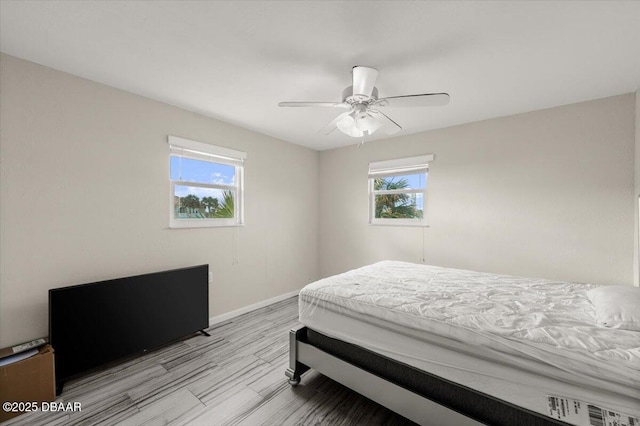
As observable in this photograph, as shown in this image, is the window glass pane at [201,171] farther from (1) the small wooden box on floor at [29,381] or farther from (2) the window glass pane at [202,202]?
(1) the small wooden box on floor at [29,381]

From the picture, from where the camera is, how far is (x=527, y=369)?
1.21 metres

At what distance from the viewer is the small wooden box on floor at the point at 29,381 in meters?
1.66

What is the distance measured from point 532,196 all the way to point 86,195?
4.48 m

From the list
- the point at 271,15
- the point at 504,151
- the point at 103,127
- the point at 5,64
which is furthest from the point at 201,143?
the point at 504,151

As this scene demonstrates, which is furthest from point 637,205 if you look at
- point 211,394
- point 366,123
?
point 211,394

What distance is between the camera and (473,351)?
1343 millimetres

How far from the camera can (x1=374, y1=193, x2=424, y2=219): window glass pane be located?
3.72 metres

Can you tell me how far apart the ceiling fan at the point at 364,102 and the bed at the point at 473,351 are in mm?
1394

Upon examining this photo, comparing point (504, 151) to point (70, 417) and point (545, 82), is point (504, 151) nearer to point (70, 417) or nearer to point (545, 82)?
point (545, 82)

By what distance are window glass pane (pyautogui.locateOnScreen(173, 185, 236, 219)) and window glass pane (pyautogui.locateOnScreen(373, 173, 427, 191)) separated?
221 cm

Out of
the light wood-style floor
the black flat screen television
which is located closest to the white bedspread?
the light wood-style floor

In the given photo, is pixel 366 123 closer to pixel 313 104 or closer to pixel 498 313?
pixel 313 104

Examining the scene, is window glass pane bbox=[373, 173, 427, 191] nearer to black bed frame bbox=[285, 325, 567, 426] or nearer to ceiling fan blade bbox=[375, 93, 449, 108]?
ceiling fan blade bbox=[375, 93, 449, 108]

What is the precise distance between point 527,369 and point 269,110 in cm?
295
